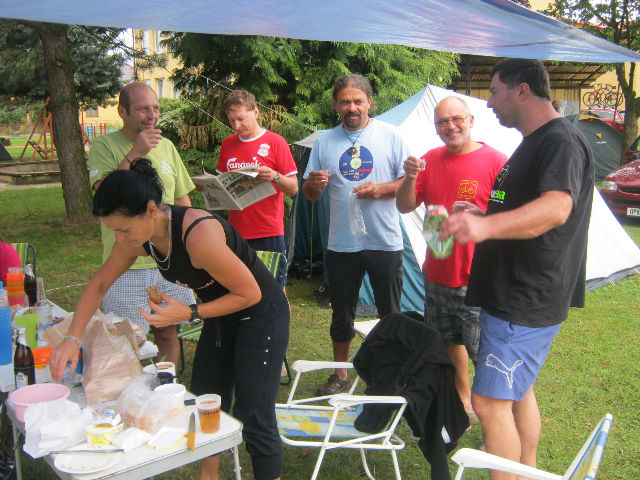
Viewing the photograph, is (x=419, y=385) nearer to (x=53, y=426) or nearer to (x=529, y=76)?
(x=529, y=76)

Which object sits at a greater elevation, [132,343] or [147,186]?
[147,186]

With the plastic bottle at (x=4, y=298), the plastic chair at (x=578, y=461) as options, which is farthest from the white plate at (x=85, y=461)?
the plastic bottle at (x=4, y=298)

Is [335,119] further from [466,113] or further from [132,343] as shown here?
[132,343]

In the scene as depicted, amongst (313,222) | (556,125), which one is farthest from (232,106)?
(313,222)

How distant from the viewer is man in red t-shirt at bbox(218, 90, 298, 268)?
3746 millimetres

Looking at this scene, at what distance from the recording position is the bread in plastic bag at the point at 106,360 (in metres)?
2.04

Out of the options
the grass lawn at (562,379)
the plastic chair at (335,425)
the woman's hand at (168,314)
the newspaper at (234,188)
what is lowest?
the grass lawn at (562,379)

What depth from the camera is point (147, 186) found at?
1947mm

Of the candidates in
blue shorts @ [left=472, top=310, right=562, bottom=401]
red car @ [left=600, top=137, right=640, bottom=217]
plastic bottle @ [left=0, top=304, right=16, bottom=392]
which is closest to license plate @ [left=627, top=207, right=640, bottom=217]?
red car @ [left=600, top=137, right=640, bottom=217]

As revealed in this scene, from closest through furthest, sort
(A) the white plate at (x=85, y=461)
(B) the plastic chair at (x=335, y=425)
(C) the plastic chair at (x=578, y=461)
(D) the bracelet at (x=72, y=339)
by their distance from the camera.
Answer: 1. (C) the plastic chair at (x=578, y=461)
2. (A) the white plate at (x=85, y=461)
3. (D) the bracelet at (x=72, y=339)
4. (B) the plastic chair at (x=335, y=425)

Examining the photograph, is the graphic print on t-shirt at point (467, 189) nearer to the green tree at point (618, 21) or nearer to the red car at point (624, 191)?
the red car at point (624, 191)

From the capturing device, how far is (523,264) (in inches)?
82.0

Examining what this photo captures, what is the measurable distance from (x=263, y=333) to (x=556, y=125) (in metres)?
1.37

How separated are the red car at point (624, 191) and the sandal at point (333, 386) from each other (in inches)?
279
